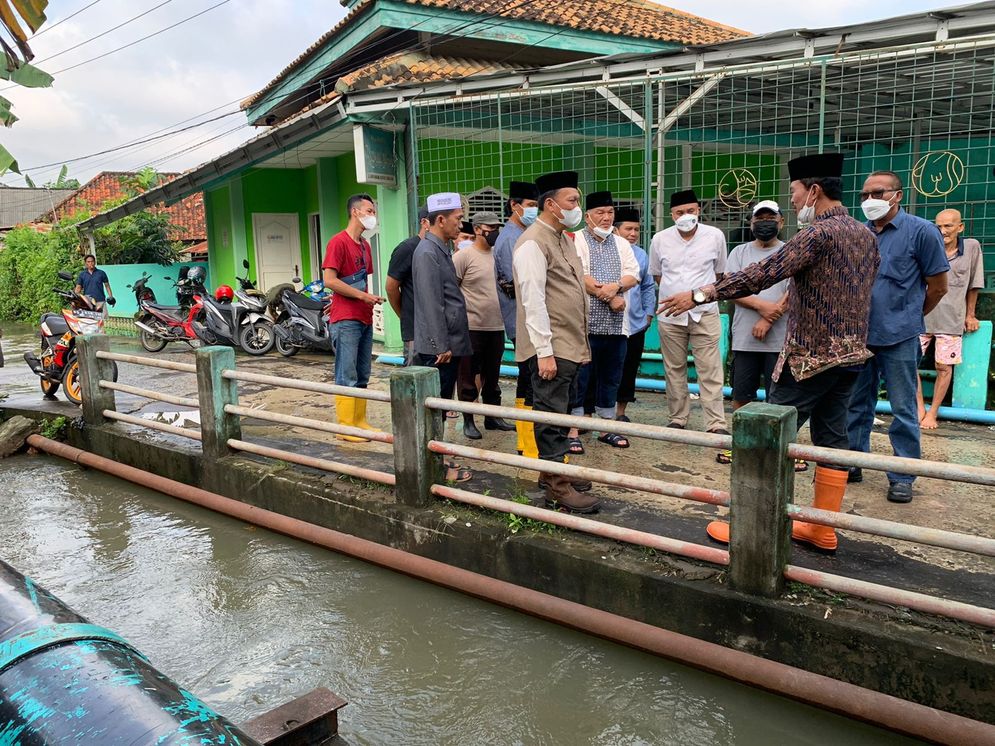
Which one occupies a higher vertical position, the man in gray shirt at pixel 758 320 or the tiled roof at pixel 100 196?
the tiled roof at pixel 100 196

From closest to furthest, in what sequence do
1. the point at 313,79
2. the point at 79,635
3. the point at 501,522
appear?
the point at 79,635 < the point at 501,522 < the point at 313,79

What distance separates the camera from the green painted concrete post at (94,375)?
260 inches

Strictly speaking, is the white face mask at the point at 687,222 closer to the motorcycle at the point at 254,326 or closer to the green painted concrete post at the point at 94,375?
the green painted concrete post at the point at 94,375

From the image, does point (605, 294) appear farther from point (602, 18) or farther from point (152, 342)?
point (152, 342)

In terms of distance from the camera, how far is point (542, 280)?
157 inches

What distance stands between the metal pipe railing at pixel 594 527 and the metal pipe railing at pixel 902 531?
0.40m

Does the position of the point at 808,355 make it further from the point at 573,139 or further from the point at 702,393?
A: the point at 573,139

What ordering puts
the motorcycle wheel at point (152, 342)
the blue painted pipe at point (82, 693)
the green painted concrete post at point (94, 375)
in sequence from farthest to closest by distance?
1. the motorcycle wheel at point (152, 342)
2. the green painted concrete post at point (94, 375)
3. the blue painted pipe at point (82, 693)

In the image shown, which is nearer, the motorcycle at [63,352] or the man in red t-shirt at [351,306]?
the man in red t-shirt at [351,306]

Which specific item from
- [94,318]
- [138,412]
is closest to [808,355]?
[138,412]

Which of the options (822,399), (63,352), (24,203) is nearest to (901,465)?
(822,399)

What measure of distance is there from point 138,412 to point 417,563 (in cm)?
454

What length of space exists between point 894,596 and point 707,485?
5.88 feet

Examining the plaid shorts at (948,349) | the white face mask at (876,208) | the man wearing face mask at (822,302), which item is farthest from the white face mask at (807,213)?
the plaid shorts at (948,349)
